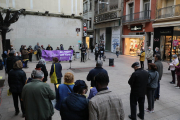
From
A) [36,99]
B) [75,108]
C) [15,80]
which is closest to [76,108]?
[75,108]

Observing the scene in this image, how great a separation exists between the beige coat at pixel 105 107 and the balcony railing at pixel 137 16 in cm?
1944

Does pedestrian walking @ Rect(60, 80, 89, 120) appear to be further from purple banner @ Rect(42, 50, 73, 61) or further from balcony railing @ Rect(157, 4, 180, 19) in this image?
balcony railing @ Rect(157, 4, 180, 19)

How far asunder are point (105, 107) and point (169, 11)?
17.8 meters

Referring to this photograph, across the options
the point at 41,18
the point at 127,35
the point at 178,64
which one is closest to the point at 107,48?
the point at 127,35

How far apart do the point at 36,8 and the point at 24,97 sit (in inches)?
643

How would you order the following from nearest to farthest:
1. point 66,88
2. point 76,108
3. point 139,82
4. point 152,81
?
point 76,108, point 66,88, point 139,82, point 152,81

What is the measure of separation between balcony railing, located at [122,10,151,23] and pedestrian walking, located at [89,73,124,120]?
63.6ft

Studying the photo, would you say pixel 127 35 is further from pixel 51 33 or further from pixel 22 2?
pixel 22 2

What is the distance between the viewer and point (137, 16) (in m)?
21.5

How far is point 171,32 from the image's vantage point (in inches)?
658

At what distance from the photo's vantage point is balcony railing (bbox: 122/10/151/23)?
19.7 metres

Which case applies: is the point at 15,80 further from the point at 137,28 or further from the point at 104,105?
the point at 137,28

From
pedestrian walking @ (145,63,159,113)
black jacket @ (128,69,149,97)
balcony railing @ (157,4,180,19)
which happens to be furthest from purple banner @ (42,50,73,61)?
balcony railing @ (157,4,180,19)

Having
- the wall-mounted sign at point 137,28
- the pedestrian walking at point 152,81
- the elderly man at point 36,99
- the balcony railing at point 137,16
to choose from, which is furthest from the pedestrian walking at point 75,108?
the wall-mounted sign at point 137,28
